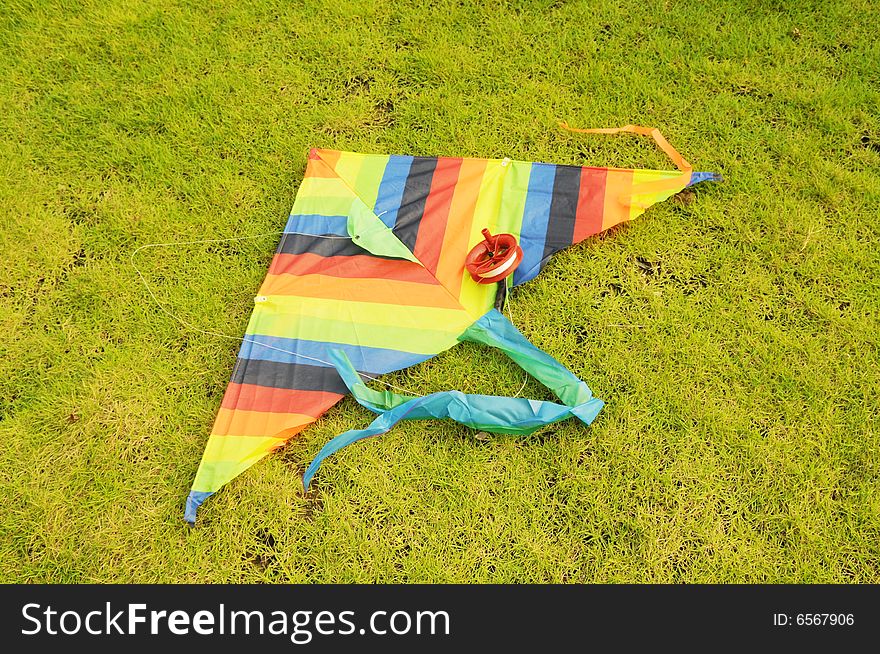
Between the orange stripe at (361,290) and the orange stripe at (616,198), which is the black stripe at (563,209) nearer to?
the orange stripe at (616,198)

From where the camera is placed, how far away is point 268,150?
10.7 feet

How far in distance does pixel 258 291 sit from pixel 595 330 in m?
1.39

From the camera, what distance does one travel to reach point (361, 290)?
272 centimetres

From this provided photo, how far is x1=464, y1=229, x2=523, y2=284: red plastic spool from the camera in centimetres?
262

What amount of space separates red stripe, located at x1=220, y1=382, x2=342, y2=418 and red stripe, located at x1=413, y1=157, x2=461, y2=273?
677 millimetres

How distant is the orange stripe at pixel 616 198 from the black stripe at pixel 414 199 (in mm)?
739

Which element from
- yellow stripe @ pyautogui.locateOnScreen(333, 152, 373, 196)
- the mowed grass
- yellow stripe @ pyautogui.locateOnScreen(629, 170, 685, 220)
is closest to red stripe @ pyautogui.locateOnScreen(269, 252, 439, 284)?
the mowed grass

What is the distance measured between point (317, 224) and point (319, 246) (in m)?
0.11

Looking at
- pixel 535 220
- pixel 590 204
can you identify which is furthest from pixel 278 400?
pixel 590 204

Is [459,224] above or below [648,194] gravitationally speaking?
below

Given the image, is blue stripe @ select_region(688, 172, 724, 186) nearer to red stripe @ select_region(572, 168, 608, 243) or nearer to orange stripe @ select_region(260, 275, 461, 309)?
red stripe @ select_region(572, 168, 608, 243)

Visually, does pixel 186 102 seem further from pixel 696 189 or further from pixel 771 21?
pixel 771 21

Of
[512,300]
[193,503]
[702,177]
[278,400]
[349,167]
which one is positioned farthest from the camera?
[349,167]

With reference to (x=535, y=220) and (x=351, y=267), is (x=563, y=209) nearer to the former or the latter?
(x=535, y=220)
